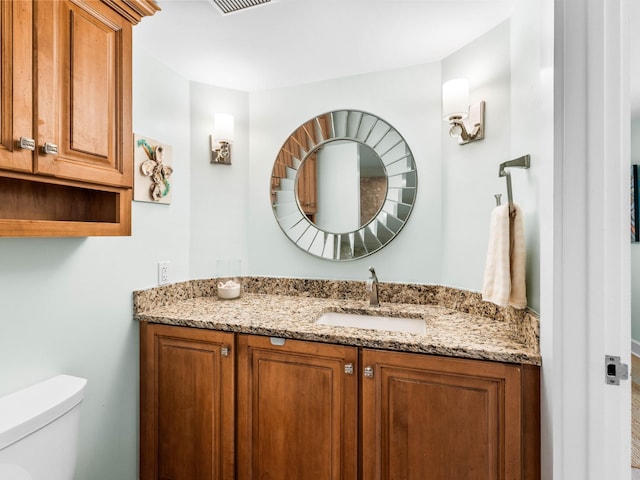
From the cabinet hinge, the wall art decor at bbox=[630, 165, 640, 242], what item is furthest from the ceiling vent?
the wall art decor at bbox=[630, 165, 640, 242]

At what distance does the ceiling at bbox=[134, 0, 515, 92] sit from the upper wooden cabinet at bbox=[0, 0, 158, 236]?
30 cm

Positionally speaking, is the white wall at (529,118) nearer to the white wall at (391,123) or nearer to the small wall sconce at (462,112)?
the small wall sconce at (462,112)

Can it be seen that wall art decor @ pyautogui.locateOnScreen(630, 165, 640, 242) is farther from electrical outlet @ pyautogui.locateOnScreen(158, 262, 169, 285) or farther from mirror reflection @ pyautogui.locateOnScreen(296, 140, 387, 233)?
electrical outlet @ pyautogui.locateOnScreen(158, 262, 169, 285)

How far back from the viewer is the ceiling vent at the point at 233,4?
136 cm

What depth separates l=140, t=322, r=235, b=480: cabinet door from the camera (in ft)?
4.87

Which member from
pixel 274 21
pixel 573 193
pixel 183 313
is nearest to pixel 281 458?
pixel 183 313

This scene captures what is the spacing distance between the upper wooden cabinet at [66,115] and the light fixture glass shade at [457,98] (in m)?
1.31

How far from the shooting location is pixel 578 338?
3.11 feet

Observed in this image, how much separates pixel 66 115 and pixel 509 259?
5.16 feet

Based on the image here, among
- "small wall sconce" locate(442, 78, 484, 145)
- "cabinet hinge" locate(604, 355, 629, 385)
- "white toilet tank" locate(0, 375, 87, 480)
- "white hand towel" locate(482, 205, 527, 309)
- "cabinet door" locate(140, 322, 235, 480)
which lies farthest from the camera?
"small wall sconce" locate(442, 78, 484, 145)

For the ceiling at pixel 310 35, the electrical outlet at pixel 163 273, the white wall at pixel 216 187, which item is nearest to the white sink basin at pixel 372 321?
the white wall at pixel 216 187

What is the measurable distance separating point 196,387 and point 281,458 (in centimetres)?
48

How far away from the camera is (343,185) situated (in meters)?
2.01

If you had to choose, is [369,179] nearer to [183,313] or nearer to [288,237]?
[288,237]
